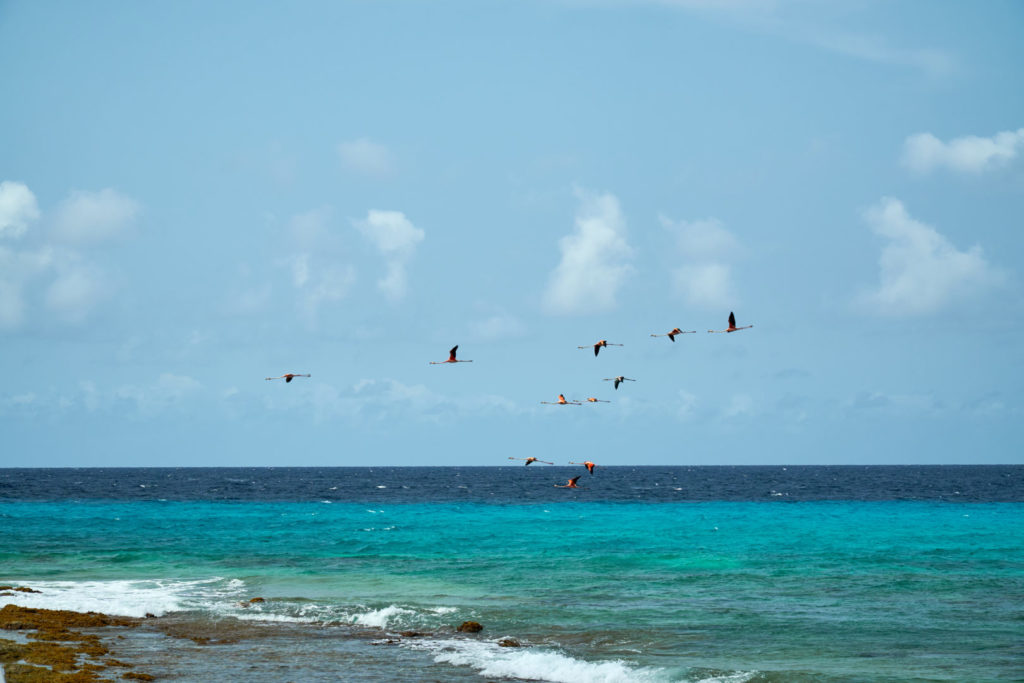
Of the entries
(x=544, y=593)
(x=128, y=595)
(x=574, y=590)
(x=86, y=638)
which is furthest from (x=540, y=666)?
(x=128, y=595)

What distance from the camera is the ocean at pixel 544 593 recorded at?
90.9 ft

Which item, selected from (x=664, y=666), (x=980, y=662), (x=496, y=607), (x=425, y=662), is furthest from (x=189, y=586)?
(x=980, y=662)

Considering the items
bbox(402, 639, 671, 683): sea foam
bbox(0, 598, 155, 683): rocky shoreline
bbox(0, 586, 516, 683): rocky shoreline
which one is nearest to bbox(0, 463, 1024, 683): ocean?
bbox(402, 639, 671, 683): sea foam

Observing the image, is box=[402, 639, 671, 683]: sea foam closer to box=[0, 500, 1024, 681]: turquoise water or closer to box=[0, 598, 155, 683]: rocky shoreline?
box=[0, 500, 1024, 681]: turquoise water

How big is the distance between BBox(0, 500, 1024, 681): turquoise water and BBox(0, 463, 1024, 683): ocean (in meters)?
0.14

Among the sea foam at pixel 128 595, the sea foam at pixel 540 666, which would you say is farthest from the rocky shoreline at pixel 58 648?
the sea foam at pixel 540 666

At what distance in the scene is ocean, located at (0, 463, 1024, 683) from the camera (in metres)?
27.7

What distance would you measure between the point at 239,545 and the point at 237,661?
96.1ft

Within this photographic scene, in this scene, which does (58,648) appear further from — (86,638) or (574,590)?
(574,590)

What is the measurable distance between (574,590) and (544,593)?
4.48ft

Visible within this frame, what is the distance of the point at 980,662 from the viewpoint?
2780cm

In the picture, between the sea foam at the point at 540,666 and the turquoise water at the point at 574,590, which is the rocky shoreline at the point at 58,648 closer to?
the turquoise water at the point at 574,590

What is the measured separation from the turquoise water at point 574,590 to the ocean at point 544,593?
0.45ft

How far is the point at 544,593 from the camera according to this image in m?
39.2
